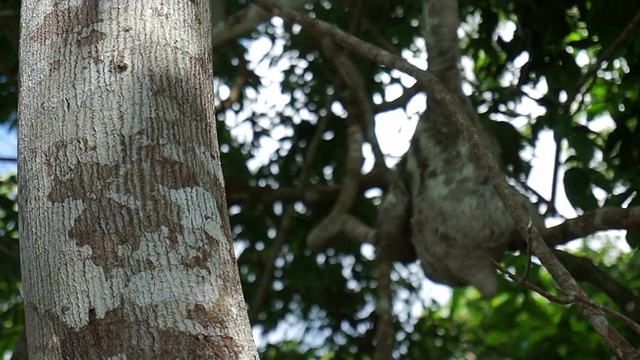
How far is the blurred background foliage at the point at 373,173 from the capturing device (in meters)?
4.57

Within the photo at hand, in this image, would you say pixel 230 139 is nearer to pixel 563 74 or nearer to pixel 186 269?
pixel 563 74

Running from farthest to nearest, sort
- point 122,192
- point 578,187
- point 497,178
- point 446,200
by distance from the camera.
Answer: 1. point 446,200
2. point 578,187
3. point 497,178
4. point 122,192

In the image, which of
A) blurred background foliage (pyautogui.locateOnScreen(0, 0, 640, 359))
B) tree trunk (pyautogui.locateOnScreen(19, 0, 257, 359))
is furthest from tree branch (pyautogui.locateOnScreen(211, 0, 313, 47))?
tree trunk (pyautogui.locateOnScreen(19, 0, 257, 359))

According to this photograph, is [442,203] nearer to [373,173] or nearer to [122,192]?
[373,173]

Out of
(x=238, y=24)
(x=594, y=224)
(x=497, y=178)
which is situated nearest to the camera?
(x=497, y=178)

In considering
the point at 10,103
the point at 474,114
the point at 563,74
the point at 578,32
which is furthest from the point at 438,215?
the point at 10,103

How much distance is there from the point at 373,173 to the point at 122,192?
12.4ft

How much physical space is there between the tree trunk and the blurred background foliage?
9.01 feet

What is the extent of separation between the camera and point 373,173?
5.34 meters

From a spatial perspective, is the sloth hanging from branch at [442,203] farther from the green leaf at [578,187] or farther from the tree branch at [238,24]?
the tree branch at [238,24]

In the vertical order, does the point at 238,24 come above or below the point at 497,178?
above

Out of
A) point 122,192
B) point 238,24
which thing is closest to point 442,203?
point 238,24

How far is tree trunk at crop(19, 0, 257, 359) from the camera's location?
1.54 meters

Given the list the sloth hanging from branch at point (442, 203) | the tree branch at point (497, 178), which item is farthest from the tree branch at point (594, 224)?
the tree branch at point (497, 178)
